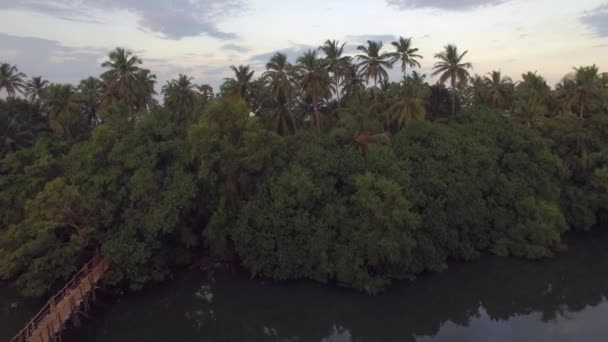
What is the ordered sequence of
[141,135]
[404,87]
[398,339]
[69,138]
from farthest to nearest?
[404,87] < [69,138] < [141,135] < [398,339]

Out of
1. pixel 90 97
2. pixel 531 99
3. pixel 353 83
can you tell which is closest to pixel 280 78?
pixel 353 83

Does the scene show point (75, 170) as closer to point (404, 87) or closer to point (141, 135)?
point (141, 135)

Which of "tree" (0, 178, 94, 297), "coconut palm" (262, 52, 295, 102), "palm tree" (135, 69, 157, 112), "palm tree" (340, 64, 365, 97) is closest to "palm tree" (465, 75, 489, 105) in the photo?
"palm tree" (340, 64, 365, 97)

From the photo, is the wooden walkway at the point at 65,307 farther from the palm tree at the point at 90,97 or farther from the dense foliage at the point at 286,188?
the palm tree at the point at 90,97

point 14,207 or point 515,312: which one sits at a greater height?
point 14,207

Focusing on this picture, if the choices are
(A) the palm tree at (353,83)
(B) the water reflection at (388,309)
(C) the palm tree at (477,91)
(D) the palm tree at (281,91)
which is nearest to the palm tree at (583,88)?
(C) the palm tree at (477,91)

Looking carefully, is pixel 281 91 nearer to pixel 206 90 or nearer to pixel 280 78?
pixel 280 78

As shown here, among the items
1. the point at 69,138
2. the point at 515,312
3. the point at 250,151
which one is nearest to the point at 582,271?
the point at 515,312
